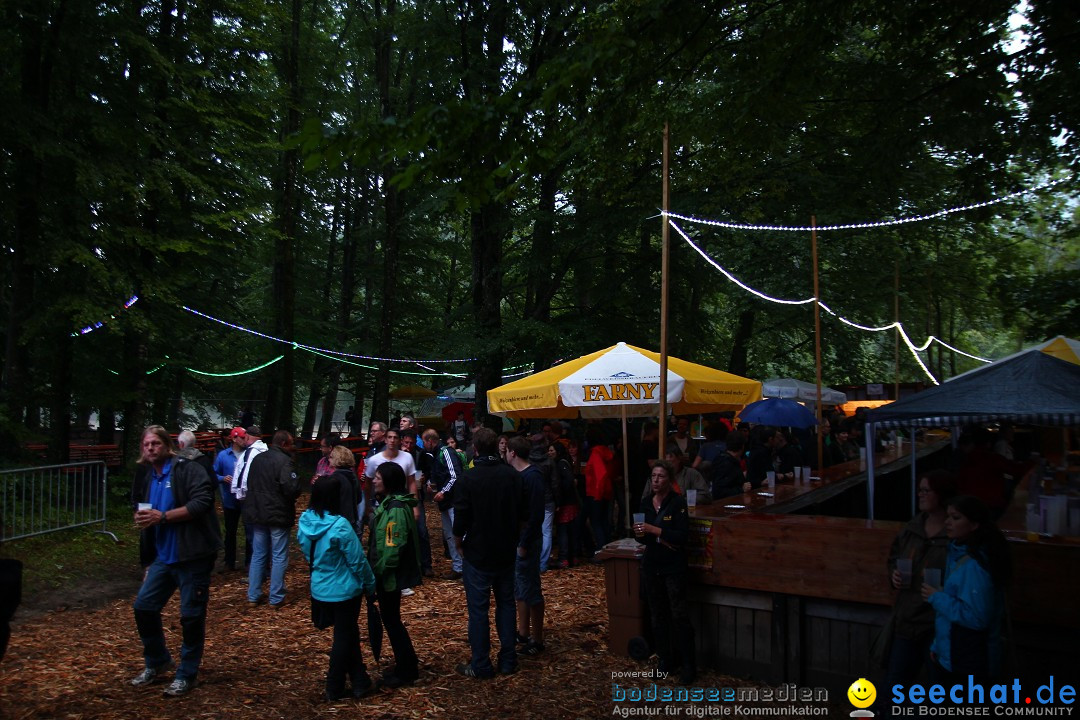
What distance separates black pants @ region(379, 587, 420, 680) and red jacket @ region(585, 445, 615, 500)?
14.3 ft

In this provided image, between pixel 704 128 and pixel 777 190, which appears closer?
pixel 704 128

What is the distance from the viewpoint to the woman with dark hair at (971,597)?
3.76 meters

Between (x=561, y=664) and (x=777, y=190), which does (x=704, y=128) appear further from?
(x=777, y=190)

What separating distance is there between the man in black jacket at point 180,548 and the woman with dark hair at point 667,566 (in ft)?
10.4

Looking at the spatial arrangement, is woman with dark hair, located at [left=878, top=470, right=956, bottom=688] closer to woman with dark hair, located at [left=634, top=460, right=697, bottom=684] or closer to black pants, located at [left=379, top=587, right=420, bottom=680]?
woman with dark hair, located at [left=634, top=460, right=697, bottom=684]

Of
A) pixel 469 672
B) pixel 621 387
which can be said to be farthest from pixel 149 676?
pixel 621 387

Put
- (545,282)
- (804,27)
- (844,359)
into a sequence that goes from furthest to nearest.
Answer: (844,359) < (545,282) < (804,27)

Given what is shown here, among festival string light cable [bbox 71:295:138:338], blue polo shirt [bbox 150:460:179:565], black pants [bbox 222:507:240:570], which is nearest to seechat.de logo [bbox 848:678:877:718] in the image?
blue polo shirt [bbox 150:460:179:565]

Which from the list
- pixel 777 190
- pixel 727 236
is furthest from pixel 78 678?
pixel 727 236

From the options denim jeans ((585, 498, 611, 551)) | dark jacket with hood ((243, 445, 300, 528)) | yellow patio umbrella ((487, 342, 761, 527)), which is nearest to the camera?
dark jacket with hood ((243, 445, 300, 528))

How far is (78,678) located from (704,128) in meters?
7.79

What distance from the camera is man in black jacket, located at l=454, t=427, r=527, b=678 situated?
587cm

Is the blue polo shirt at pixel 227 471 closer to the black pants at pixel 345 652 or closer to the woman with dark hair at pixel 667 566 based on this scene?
the black pants at pixel 345 652

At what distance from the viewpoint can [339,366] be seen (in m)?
28.1
